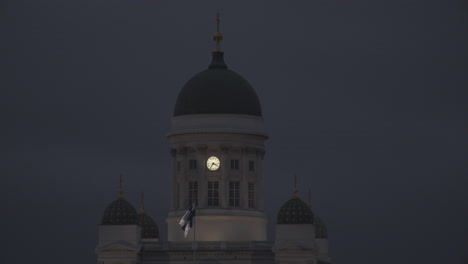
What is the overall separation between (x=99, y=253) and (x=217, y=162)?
14385 mm

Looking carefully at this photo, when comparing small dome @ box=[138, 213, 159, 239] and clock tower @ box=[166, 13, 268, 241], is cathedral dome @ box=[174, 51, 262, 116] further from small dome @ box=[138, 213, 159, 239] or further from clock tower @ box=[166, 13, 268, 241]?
small dome @ box=[138, 213, 159, 239]

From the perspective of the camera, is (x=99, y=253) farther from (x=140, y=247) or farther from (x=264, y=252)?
(x=264, y=252)

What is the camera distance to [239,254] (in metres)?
161

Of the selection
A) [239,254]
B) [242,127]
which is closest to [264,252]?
[239,254]

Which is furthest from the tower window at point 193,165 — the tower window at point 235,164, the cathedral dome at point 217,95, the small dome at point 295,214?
the small dome at point 295,214

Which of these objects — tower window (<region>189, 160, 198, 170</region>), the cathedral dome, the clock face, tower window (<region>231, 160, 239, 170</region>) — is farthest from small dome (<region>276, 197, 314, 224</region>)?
the cathedral dome

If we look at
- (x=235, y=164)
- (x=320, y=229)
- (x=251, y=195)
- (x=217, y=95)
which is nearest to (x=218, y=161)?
(x=235, y=164)

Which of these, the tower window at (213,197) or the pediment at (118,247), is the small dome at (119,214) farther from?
the tower window at (213,197)

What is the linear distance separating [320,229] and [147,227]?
62.3ft

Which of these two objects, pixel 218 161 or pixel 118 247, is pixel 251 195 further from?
pixel 118 247

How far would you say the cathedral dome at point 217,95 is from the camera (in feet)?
544

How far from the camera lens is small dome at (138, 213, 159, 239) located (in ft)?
570

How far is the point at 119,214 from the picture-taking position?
160 meters

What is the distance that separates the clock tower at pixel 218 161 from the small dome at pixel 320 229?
1571 centimetres
